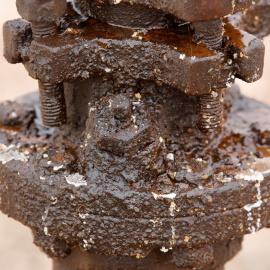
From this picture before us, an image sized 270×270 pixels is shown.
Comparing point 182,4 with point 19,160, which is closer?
point 182,4

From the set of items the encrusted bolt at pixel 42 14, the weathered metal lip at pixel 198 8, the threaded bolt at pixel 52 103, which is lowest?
the threaded bolt at pixel 52 103

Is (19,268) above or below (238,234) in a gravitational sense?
below

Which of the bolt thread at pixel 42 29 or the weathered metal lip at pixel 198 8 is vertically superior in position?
the weathered metal lip at pixel 198 8

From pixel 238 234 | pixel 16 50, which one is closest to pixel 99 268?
pixel 238 234

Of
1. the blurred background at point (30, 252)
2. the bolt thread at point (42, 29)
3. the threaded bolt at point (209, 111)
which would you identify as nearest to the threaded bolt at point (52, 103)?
the bolt thread at point (42, 29)

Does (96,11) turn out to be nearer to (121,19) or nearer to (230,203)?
(121,19)

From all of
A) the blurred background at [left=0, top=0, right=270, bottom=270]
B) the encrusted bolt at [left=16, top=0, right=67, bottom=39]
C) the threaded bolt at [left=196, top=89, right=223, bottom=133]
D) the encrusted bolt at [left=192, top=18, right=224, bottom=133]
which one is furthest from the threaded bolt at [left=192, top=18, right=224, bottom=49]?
the blurred background at [left=0, top=0, right=270, bottom=270]

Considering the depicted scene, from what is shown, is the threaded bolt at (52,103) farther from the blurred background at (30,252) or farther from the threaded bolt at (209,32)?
the blurred background at (30,252)
